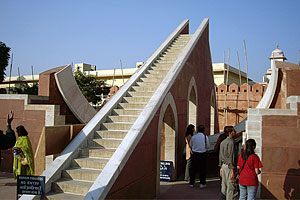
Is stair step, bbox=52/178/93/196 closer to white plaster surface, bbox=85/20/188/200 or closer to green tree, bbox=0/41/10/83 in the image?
white plaster surface, bbox=85/20/188/200

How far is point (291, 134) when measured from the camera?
597 cm

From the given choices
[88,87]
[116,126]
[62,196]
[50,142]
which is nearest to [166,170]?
[116,126]

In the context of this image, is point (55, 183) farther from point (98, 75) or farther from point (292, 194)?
point (98, 75)

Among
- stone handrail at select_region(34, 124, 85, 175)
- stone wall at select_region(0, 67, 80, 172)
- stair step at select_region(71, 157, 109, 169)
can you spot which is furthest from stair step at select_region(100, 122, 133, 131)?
stone wall at select_region(0, 67, 80, 172)

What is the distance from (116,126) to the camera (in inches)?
244

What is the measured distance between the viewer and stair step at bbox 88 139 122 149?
564cm

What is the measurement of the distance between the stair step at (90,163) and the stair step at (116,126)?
0.96 m

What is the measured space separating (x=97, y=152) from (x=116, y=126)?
2.89 feet

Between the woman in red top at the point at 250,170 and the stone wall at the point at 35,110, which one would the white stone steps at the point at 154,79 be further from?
the woman in red top at the point at 250,170

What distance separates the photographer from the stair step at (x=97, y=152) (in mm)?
5402

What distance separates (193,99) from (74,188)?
659cm

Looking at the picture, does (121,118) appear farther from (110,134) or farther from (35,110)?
(35,110)

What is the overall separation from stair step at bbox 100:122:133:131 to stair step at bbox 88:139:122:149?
0.46 meters

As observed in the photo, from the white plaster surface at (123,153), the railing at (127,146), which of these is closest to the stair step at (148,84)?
the railing at (127,146)
